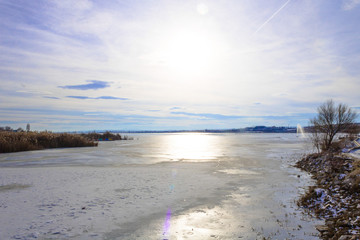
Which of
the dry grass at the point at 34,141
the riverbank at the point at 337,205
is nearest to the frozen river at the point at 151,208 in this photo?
the riverbank at the point at 337,205

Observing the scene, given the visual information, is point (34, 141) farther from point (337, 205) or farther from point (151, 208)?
point (337, 205)

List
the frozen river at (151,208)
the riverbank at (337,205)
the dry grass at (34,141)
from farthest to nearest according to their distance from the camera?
the dry grass at (34,141) < the frozen river at (151,208) < the riverbank at (337,205)

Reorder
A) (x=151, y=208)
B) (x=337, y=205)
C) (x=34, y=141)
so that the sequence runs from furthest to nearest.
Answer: (x=34, y=141), (x=151, y=208), (x=337, y=205)

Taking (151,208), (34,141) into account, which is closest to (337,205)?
(151,208)

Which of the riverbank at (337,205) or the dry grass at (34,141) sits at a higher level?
the dry grass at (34,141)

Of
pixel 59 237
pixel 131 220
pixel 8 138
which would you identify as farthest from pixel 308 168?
pixel 8 138

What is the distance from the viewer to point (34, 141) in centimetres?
3453

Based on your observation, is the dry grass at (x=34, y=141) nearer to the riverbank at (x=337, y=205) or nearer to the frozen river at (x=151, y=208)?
the frozen river at (x=151, y=208)

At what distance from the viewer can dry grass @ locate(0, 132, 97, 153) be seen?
29667 mm

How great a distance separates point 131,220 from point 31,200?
4.40 m

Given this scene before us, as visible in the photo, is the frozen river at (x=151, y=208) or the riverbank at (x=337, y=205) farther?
the frozen river at (x=151, y=208)

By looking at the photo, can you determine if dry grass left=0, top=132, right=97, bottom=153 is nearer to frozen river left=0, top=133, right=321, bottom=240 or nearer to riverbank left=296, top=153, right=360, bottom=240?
frozen river left=0, top=133, right=321, bottom=240

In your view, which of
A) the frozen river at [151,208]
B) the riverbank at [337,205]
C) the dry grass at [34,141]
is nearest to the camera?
the riverbank at [337,205]

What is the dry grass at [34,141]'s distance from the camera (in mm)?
29667
